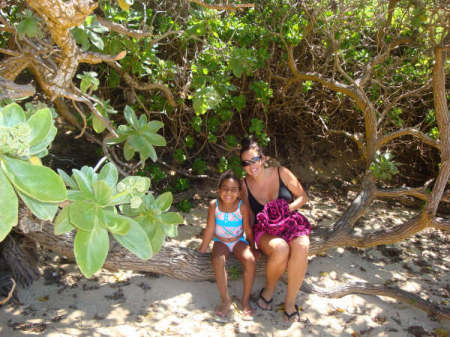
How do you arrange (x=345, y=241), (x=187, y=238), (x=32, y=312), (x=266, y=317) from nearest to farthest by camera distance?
1. (x=32, y=312)
2. (x=266, y=317)
3. (x=345, y=241)
4. (x=187, y=238)

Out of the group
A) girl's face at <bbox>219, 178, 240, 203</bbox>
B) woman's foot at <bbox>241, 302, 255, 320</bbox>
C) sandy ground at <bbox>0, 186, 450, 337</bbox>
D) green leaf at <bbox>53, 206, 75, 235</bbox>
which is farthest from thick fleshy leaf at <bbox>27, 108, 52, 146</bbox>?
woman's foot at <bbox>241, 302, 255, 320</bbox>

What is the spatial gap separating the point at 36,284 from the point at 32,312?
0.35 metres

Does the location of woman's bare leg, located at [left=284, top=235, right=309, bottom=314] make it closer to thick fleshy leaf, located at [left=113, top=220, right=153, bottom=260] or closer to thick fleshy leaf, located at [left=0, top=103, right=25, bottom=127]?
thick fleshy leaf, located at [left=113, top=220, right=153, bottom=260]

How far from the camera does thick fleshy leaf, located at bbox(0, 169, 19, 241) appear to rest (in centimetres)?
105

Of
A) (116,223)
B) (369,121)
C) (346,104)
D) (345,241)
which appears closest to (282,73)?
(346,104)

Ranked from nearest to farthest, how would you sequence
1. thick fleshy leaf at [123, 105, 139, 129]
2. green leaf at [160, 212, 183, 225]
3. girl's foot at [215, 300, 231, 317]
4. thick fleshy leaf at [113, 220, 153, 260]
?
thick fleshy leaf at [113, 220, 153, 260], green leaf at [160, 212, 183, 225], thick fleshy leaf at [123, 105, 139, 129], girl's foot at [215, 300, 231, 317]

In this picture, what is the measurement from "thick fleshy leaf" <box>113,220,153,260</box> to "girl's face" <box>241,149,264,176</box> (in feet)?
6.88

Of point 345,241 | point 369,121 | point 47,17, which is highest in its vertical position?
point 47,17

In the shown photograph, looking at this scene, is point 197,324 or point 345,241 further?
point 345,241

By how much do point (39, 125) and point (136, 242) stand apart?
502 millimetres

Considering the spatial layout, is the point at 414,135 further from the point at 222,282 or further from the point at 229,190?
the point at 222,282

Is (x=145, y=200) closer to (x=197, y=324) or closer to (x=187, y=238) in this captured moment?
(x=197, y=324)

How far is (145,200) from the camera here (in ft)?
6.15

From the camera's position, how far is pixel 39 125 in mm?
1220
